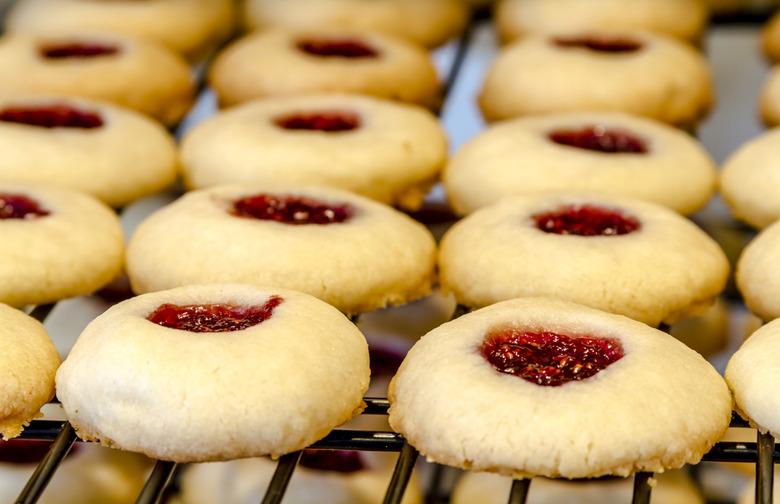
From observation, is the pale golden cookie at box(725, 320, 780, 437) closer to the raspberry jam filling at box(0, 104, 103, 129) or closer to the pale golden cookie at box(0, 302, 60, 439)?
the pale golden cookie at box(0, 302, 60, 439)

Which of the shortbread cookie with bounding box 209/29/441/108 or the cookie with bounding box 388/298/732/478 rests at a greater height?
the cookie with bounding box 388/298/732/478

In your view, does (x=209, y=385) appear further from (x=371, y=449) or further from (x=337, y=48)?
(x=337, y=48)

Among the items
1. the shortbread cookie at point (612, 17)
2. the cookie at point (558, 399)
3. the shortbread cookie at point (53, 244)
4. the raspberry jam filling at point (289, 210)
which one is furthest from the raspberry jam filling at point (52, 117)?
the shortbread cookie at point (612, 17)

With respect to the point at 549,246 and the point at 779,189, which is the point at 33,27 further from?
the point at 779,189

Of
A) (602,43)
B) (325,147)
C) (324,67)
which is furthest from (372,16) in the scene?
(325,147)

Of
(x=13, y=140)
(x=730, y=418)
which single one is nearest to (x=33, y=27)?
(x=13, y=140)

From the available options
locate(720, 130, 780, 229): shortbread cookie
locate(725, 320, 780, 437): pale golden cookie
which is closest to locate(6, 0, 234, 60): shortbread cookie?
locate(720, 130, 780, 229): shortbread cookie
